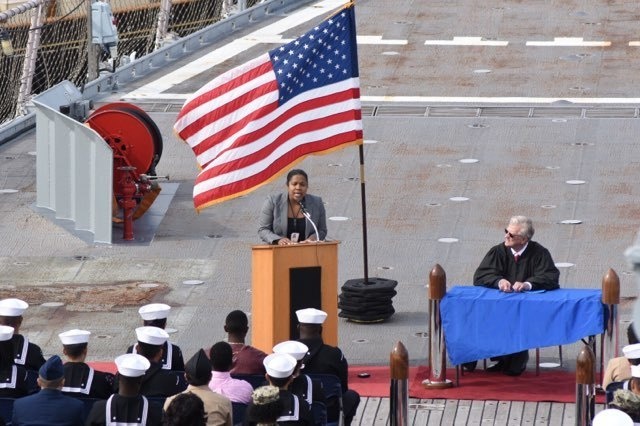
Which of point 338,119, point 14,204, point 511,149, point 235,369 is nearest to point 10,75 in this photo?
point 14,204

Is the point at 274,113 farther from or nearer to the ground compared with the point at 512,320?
farther from the ground

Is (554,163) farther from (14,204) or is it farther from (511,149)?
Answer: (14,204)

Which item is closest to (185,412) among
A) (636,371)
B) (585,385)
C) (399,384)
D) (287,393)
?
(287,393)

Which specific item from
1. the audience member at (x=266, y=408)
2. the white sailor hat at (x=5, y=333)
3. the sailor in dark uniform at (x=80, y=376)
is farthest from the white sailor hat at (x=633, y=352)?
the white sailor hat at (x=5, y=333)

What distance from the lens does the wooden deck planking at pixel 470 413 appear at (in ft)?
36.9

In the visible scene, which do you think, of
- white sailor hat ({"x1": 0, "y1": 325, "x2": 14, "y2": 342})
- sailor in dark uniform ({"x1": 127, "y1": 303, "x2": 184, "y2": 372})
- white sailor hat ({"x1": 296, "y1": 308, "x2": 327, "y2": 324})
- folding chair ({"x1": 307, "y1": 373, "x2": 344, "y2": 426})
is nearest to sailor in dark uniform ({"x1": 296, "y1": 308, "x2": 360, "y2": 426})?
white sailor hat ({"x1": 296, "y1": 308, "x2": 327, "y2": 324})

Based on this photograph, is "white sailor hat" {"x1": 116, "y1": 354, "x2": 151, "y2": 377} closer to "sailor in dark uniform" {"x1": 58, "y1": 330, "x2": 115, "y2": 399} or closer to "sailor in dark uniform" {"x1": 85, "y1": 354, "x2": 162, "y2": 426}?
"sailor in dark uniform" {"x1": 85, "y1": 354, "x2": 162, "y2": 426}

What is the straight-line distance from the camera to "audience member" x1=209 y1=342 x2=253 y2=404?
9.52 metres

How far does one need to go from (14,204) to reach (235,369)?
731cm

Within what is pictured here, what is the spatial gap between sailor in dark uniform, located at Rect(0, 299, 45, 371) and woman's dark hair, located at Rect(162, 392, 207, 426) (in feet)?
7.49

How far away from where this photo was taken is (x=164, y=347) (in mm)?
10016

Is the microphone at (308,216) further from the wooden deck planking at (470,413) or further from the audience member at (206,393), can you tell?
the audience member at (206,393)

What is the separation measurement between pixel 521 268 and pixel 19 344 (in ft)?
11.8

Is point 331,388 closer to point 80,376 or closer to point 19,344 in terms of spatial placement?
point 80,376
